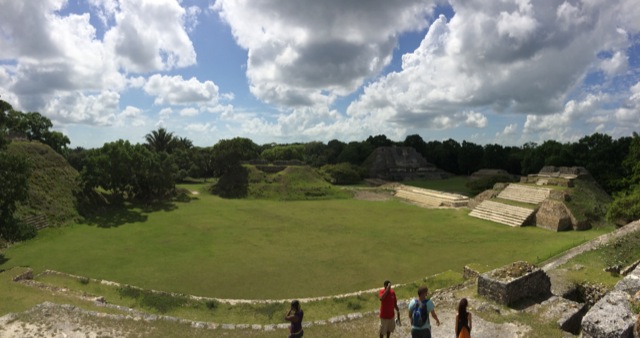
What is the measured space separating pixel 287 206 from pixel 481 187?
20445 millimetres

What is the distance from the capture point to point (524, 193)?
26844mm

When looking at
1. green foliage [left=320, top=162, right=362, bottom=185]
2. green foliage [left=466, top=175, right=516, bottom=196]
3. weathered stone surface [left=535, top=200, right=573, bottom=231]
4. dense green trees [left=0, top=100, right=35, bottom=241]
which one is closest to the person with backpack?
dense green trees [left=0, top=100, right=35, bottom=241]

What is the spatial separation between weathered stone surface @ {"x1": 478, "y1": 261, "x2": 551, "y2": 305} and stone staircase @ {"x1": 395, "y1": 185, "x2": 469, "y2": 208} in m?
21.5

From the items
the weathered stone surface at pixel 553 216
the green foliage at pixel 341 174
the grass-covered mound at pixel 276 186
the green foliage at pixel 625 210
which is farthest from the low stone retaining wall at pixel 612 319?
the green foliage at pixel 341 174

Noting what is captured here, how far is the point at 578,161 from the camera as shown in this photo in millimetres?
37812

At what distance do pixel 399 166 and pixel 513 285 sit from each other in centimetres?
4877

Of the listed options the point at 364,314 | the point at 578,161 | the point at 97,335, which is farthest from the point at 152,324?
the point at 578,161

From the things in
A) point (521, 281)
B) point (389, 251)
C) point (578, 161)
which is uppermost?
point (578, 161)

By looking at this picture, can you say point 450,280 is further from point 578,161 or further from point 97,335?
point 578,161

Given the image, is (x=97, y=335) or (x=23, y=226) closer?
(x=97, y=335)

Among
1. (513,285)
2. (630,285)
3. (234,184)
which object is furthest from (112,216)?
(630,285)

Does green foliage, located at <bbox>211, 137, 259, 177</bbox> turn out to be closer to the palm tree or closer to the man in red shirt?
the palm tree

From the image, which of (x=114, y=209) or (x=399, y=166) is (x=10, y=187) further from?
(x=399, y=166)

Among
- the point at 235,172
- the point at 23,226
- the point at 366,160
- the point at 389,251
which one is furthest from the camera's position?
the point at 366,160
